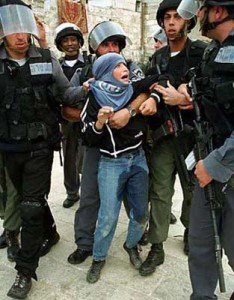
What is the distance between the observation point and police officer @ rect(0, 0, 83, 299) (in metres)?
2.34

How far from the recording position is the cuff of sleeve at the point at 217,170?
178 cm

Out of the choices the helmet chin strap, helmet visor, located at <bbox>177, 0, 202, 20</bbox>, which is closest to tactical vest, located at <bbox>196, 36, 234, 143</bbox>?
helmet visor, located at <bbox>177, 0, 202, 20</bbox>

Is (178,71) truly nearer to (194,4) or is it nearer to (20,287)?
(194,4)

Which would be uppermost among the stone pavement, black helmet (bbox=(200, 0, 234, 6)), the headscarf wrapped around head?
black helmet (bbox=(200, 0, 234, 6))

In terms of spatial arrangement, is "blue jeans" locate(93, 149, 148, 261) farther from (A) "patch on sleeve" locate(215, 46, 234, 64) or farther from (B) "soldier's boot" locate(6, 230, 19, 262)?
(A) "patch on sleeve" locate(215, 46, 234, 64)

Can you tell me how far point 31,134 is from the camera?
2412mm

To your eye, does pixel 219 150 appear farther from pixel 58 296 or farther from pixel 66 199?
pixel 66 199

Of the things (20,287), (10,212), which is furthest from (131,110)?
(20,287)

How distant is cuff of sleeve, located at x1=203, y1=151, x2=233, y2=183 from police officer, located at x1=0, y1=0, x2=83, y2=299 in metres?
1.16

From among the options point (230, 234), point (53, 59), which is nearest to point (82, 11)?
point (53, 59)

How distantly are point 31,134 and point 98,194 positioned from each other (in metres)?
0.72

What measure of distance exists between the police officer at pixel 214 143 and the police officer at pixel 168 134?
0.37m

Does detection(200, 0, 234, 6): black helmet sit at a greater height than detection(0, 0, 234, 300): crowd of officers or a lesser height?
greater

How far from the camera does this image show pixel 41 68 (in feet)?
7.93
